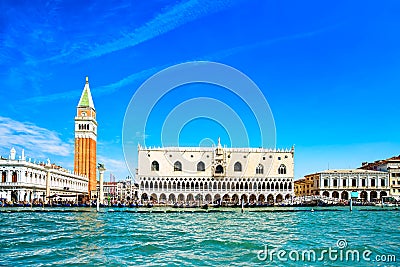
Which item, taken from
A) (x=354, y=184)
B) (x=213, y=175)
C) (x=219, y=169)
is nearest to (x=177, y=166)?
(x=213, y=175)

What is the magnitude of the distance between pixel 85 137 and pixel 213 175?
2492 cm

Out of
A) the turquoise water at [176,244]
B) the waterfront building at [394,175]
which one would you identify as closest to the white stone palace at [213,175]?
the waterfront building at [394,175]

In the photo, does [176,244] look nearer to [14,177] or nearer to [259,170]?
[14,177]

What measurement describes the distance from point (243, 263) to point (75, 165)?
70353 mm

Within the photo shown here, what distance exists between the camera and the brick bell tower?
262 ft

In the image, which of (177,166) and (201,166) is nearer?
(177,166)

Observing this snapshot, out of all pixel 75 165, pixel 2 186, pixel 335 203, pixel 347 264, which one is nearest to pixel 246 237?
pixel 347 264

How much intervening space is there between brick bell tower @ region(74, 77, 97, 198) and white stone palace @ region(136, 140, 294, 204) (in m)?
15.6

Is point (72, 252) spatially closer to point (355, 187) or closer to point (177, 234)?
point (177, 234)

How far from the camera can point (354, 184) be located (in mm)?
72500

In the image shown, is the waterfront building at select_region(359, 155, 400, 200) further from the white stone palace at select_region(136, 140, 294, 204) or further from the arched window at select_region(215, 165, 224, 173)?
the arched window at select_region(215, 165, 224, 173)

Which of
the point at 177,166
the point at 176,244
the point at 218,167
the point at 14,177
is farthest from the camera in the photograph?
the point at 177,166

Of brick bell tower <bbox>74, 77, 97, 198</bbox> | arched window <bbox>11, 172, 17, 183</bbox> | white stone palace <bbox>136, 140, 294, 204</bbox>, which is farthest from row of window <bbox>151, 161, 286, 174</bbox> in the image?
arched window <bbox>11, 172, 17, 183</bbox>

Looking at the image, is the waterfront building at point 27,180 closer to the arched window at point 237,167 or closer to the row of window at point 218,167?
the row of window at point 218,167
